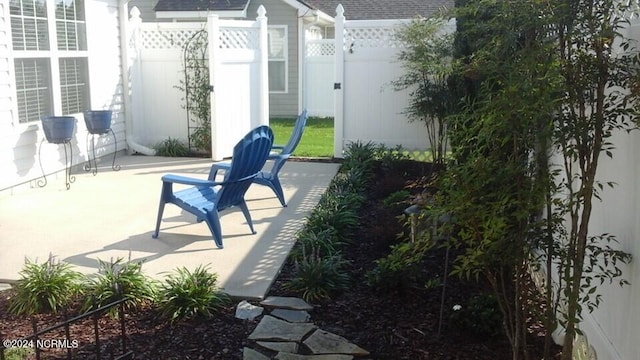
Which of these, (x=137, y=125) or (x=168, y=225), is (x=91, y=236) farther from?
(x=137, y=125)

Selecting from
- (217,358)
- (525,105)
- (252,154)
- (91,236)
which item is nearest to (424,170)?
(252,154)

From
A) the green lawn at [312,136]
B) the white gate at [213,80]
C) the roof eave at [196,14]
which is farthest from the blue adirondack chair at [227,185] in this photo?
the roof eave at [196,14]

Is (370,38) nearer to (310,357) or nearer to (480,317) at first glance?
(480,317)

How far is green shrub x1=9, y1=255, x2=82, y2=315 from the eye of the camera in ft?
12.7

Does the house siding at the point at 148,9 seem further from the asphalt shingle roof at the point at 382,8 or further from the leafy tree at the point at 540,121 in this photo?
the leafy tree at the point at 540,121

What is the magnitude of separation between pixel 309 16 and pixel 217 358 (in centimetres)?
1248

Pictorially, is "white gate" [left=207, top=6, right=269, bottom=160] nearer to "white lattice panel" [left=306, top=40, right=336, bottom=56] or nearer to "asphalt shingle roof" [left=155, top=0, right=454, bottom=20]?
"white lattice panel" [left=306, top=40, right=336, bottom=56]

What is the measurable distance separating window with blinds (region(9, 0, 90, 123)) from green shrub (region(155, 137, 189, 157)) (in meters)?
1.50

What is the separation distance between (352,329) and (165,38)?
23.6ft

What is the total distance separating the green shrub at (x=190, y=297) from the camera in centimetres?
384

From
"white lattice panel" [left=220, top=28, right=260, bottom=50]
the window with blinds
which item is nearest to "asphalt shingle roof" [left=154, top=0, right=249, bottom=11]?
"white lattice panel" [left=220, top=28, right=260, bottom=50]

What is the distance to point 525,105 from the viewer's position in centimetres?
233

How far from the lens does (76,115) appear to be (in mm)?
8305

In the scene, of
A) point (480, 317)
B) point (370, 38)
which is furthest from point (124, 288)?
point (370, 38)
